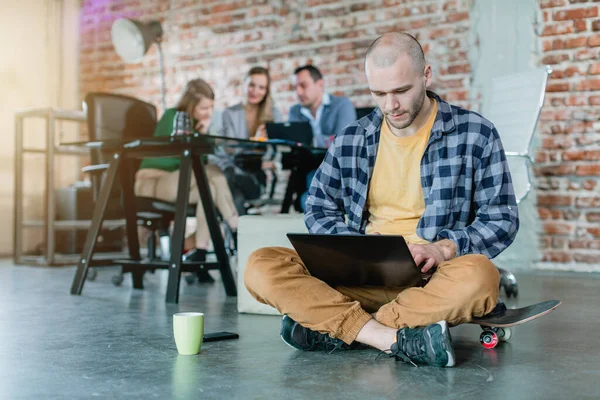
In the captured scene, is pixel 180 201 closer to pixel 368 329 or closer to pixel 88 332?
pixel 88 332

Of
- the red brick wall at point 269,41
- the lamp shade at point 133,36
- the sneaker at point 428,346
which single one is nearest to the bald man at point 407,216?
the sneaker at point 428,346

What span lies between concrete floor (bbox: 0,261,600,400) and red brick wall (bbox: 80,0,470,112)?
8.11 feet

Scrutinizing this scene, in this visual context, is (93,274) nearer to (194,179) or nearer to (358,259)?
(194,179)

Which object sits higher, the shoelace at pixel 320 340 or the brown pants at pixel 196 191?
the brown pants at pixel 196 191

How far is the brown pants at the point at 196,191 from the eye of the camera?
358 cm

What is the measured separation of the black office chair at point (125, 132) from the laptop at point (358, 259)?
1.90 metres

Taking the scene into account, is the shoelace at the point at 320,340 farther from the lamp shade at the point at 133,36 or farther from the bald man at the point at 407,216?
the lamp shade at the point at 133,36

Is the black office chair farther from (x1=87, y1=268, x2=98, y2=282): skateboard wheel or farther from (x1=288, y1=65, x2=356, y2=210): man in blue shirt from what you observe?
(x1=288, y1=65, x2=356, y2=210): man in blue shirt

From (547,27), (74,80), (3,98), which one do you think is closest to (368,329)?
(547,27)

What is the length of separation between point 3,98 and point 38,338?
A: 4.23m

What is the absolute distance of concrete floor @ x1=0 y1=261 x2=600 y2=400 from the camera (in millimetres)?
1378

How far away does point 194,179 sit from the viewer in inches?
150

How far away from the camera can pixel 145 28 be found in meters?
5.51

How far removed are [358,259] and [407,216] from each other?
23cm
